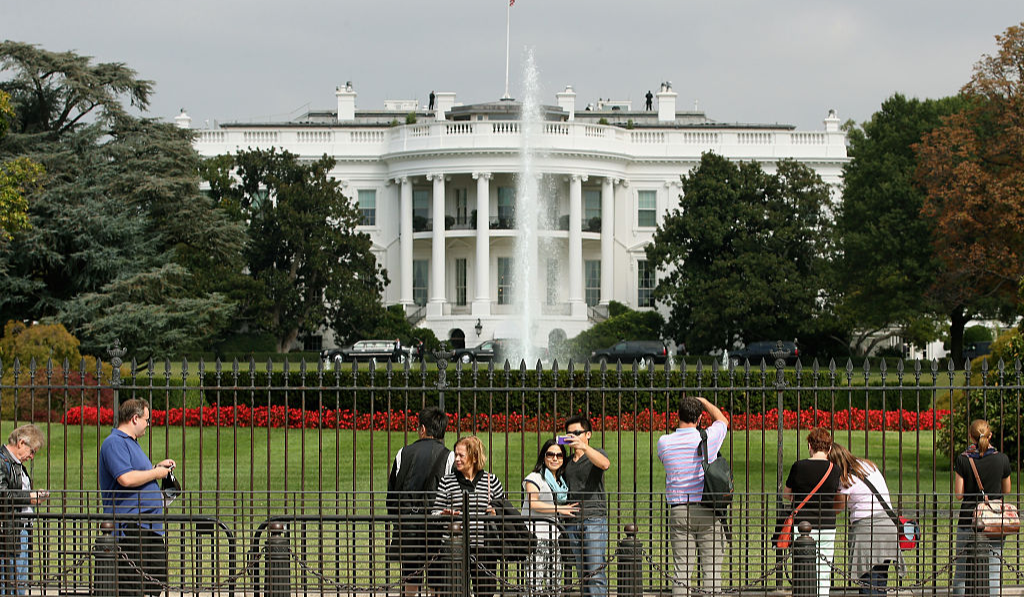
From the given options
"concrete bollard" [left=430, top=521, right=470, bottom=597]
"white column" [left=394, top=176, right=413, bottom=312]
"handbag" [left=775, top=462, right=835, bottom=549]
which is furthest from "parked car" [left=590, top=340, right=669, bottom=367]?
"concrete bollard" [left=430, top=521, right=470, bottom=597]

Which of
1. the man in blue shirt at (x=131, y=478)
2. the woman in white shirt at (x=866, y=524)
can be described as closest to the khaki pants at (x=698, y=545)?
the woman in white shirt at (x=866, y=524)

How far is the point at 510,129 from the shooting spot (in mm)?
53969

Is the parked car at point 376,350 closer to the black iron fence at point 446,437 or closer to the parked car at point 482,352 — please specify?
the parked car at point 482,352

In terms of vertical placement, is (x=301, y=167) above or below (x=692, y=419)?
above

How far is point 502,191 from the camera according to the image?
2213 inches

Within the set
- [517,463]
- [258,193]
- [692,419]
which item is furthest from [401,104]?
[692,419]

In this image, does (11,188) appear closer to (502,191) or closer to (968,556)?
(968,556)

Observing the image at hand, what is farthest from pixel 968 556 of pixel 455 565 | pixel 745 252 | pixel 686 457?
pixel 745 252

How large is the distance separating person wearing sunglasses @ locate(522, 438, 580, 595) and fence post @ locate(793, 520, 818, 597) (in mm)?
1237

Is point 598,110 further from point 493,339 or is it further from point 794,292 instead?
point 794,292

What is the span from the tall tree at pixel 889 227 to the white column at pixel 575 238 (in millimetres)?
13178

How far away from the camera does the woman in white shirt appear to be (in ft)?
26.1

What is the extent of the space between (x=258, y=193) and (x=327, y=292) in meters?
5.15

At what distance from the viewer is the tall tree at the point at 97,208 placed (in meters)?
33.7
